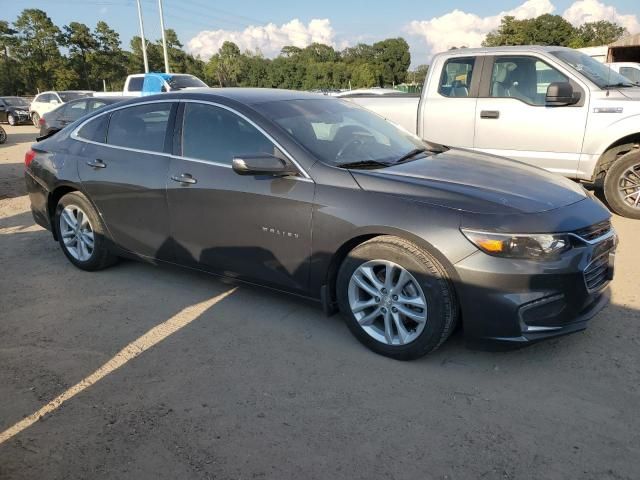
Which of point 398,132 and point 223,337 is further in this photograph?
point 398,132

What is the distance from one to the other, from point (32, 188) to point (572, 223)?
4858 millimetres

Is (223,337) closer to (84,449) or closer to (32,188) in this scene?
(84,449)

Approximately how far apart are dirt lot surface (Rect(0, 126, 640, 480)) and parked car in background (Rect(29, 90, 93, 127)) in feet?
68.6

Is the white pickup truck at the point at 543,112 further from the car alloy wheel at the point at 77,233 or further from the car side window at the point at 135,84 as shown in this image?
the car side window at the point at 135,84

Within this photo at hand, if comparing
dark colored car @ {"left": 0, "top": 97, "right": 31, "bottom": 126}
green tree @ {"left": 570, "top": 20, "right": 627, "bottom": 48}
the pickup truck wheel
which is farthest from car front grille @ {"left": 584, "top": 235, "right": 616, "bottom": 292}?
green tree @ {"left": 570, "top": 20, "right": 627, "bottom": 48}

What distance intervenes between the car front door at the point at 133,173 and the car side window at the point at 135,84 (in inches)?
561

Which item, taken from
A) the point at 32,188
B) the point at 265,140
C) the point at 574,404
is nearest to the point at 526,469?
the point at 574,404

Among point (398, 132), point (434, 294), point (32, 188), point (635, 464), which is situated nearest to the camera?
point (635, 464)

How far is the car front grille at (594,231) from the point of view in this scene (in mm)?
2990

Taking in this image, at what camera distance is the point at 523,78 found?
20.8 ft

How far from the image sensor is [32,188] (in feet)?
16.9

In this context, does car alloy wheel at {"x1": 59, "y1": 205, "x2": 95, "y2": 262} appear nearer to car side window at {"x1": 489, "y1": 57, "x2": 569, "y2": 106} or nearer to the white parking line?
the white parking line

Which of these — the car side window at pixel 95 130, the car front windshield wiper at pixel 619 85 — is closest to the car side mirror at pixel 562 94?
the car front windshield wiper at pixel 619 85

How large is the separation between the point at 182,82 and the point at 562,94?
14.5 m
